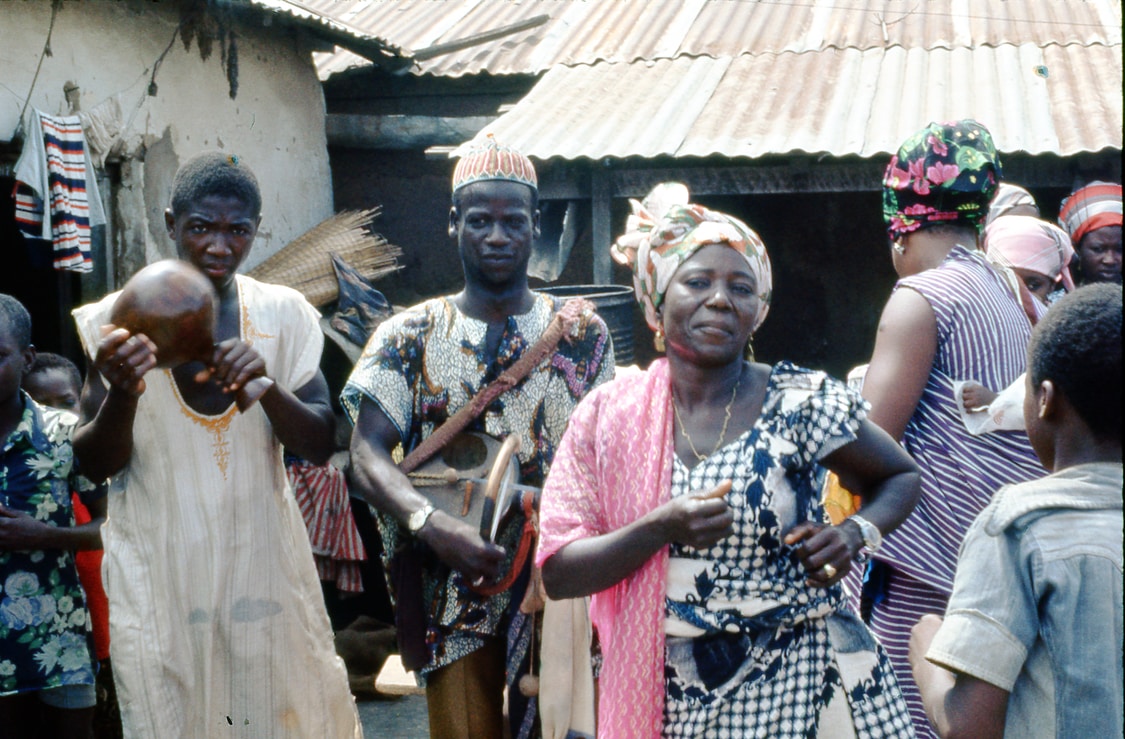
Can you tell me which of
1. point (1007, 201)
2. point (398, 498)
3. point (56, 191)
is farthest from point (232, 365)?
point (56, 191)

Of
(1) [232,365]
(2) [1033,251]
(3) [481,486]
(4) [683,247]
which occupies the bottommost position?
(3) [481,486]

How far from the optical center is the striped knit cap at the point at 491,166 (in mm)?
2977

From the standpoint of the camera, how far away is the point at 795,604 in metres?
2.15

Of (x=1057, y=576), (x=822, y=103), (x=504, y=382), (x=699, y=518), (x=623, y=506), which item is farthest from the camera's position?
(x=822, y=103)

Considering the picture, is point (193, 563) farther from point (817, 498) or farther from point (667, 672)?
point (817, 498)

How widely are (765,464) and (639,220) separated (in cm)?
79

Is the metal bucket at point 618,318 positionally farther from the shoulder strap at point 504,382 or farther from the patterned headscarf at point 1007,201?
the shoulder strap at point 504,382

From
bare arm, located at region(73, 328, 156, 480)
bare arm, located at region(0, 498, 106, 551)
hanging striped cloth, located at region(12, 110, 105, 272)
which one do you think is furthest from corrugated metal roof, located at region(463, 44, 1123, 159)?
bare arm, located at region(73, 328, 156, 480)

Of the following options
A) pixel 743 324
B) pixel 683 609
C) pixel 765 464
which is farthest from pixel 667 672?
pixel 743 324

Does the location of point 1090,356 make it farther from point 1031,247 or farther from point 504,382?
point 1031,247

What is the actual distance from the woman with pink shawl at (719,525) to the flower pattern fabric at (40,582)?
1830 millimetres

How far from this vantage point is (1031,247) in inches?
166

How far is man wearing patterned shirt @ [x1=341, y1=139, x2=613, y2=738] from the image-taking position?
2.84m

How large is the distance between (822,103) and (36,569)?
6.00 metres
